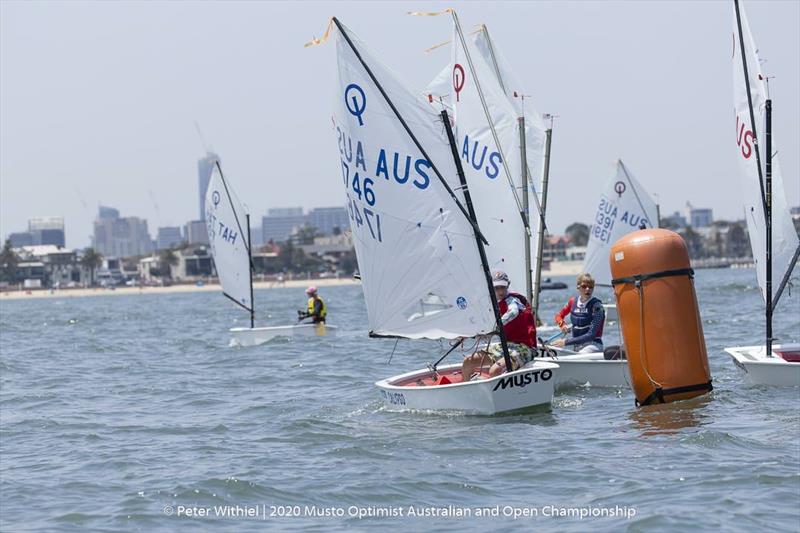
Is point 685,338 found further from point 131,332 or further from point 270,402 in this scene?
point 131,332

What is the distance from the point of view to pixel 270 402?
19.8 metres

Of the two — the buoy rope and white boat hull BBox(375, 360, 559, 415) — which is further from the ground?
the buoy rope

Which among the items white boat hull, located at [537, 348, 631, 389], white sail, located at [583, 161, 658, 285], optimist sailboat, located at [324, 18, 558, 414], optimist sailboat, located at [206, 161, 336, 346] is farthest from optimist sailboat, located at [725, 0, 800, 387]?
white sail, located at [583, 161, 658, 285]

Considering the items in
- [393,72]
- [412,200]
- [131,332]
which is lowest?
[131,332]

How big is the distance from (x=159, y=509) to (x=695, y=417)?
667 cm

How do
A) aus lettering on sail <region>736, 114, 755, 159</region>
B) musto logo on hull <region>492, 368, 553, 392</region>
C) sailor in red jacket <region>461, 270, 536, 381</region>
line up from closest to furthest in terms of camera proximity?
musto logo on hull <region>492, 368, 553, 392</region> < sailor in red jacket <region>461, 270, 536, 381</region> < aus lettering on sail <region>736, 114, 755, 159</region>

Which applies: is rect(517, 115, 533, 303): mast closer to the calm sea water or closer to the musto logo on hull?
the calm sea water

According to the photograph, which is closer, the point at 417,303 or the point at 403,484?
the point at 403,484

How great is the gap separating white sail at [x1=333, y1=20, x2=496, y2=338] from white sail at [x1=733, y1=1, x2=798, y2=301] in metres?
4.19

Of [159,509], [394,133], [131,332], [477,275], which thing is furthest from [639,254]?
[131,332]

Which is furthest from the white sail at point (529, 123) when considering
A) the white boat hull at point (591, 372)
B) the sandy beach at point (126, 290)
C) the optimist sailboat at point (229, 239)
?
the sandy beach at point (126, 290)

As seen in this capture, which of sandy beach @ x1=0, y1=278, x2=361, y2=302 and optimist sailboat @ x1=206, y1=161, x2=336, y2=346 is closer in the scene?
optimist sailboat @ x1=206, y1=161, x2=336, y2=346

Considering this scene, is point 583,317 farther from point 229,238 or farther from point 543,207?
point 229,238

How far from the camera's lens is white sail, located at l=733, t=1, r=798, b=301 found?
57.6 feet
